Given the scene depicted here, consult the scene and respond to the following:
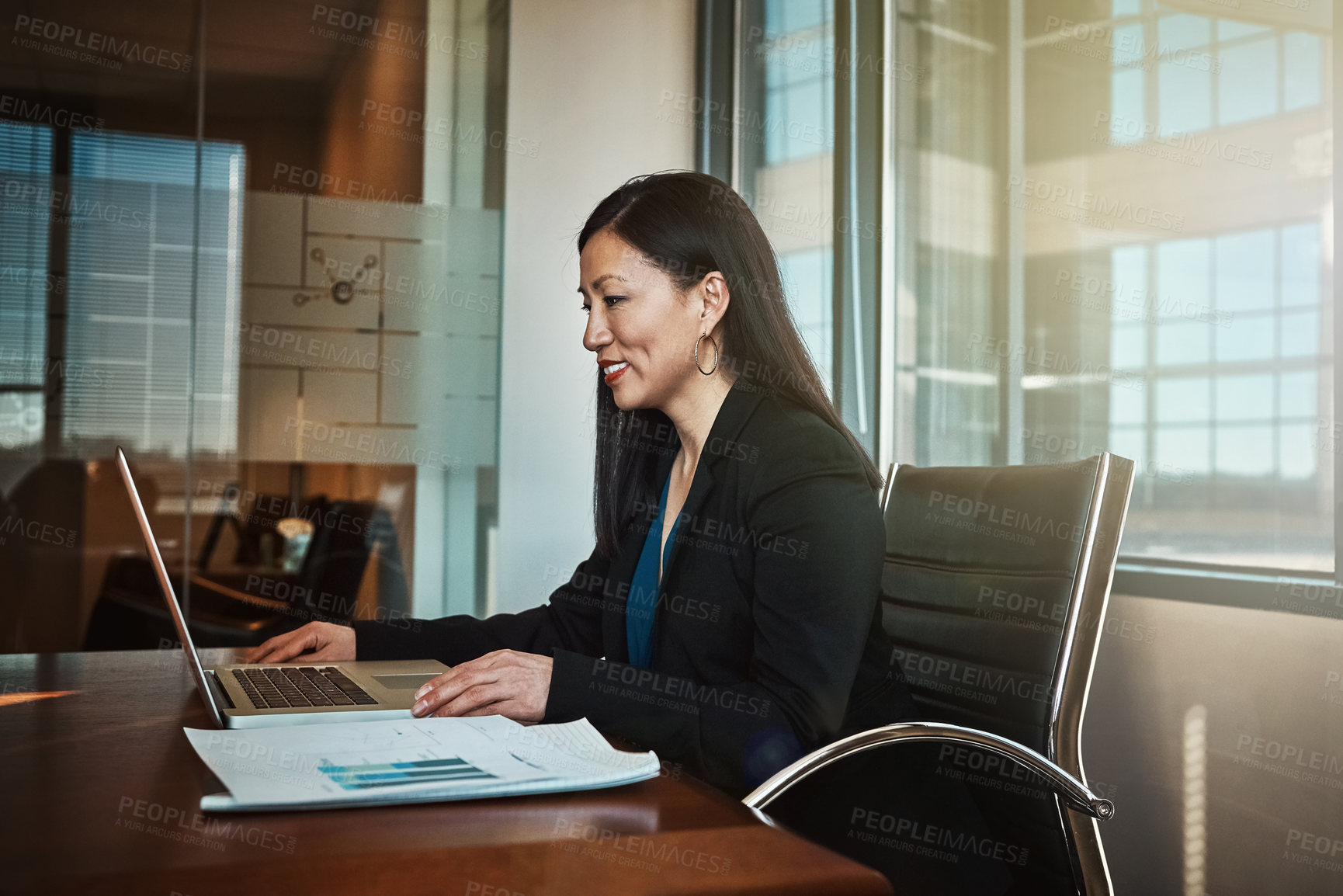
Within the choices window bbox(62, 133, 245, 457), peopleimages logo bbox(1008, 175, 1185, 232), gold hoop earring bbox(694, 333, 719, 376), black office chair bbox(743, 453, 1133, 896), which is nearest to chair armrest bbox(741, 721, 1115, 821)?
black office chair bbox(743, 453, 1133, 896)

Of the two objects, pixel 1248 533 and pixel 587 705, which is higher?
pixel 1248 533

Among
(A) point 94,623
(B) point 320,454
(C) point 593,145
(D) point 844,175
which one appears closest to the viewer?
(D) point 844,175

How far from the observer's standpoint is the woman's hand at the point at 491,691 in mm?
1144

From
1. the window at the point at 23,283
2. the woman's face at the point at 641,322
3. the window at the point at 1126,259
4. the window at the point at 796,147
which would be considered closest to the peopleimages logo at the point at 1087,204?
the window at the point at 1126,259

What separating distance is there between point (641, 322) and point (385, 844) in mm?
1167

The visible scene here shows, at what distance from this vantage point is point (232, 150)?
3738 millimetres

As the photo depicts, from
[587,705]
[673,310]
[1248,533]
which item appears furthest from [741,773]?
[1248,533]

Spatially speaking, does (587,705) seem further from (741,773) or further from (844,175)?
(844,175)

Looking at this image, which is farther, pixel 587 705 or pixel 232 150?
pixel 232 150

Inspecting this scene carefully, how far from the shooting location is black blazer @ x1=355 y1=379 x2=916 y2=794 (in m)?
1.18

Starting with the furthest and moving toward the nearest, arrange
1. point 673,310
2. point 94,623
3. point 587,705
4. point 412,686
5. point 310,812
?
point 94,623, point 673,310, point 412,686, point 587,705, point 310,812

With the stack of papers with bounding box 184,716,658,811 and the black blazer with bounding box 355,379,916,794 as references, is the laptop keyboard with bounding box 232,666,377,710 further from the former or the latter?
the black blazer with bounding box 355,379,916,794

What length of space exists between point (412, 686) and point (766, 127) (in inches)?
120

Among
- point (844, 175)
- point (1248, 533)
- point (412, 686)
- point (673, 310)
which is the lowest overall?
point (412, 686)
